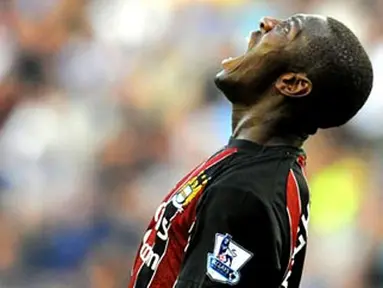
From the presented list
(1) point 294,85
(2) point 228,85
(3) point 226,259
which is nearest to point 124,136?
(2) point 228,85

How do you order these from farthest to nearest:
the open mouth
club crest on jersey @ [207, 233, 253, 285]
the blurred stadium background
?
the blurred stadium background
the open mouth
club crest on jersey @ [207, 233, 253, 285]

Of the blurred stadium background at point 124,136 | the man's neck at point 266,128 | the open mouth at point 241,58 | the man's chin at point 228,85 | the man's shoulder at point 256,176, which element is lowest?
the blurred stadium background at point 124,136

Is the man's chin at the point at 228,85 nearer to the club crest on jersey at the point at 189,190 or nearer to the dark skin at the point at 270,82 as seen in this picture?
the dark skin at the point at 270,82

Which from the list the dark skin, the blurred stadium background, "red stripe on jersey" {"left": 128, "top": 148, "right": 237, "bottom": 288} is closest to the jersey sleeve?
"red stripe on jersey" {"left": 128, "top": 148, "right": 237, "bottom": 288}

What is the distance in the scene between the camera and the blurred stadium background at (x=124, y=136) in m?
4.81

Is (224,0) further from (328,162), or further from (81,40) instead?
(328,162)

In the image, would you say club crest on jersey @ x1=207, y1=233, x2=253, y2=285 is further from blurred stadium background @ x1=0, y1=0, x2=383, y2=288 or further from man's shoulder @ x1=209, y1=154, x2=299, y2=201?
blurred stadium background @ x1=0, y1=0, x2=383, y2=288

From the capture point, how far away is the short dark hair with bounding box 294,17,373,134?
190 centimetres

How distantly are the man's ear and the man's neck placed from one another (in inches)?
1.8

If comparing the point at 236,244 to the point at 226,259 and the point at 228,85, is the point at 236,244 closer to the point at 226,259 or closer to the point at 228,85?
the point at 226,259

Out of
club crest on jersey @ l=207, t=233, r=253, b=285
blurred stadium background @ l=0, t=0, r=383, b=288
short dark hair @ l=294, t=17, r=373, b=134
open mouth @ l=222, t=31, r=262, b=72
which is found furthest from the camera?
blurred stadium background @ l=0, t=0, r=383, b=288

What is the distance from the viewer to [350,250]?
4.78 meters

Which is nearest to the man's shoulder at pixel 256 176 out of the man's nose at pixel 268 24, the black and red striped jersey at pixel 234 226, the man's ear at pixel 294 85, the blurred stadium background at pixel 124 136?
the black and red striped jersey at pixel 234 226

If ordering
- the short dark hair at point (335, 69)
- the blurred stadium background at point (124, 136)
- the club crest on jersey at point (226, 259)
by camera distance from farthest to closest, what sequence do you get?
1. the blurred stadium background at point (124, 136)
2. the short dark hair at point (335, 69)
3. the club crest on jersey at point (226, 259)
